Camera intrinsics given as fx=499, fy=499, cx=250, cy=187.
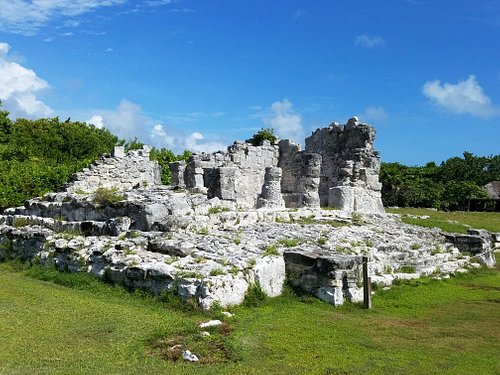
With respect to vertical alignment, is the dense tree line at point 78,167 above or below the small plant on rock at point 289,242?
above

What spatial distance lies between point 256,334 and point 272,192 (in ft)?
43.2

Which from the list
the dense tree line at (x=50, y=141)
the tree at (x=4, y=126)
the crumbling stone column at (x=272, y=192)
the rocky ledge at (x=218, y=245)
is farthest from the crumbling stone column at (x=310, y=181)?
the tree at (x=4, y=126)

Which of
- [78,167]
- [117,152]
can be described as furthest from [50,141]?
[117,152]

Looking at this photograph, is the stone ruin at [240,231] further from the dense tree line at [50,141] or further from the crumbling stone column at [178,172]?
the dense tree line at [50,141]

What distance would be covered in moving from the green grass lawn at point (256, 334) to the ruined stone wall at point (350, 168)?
10350 mm

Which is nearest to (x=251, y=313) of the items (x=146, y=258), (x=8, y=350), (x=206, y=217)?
(x=146, y=258)

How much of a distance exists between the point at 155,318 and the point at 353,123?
1693cm

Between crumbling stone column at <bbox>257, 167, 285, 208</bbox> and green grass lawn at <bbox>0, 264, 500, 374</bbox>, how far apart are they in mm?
9674

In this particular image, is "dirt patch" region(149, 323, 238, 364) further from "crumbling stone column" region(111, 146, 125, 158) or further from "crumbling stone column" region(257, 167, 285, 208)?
"crumbling stone column" region(111, 146, 125, 158)

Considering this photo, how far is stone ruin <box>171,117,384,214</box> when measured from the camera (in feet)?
68.1

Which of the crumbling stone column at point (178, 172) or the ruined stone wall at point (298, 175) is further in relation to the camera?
the crumbling stone column at point (178, 172)

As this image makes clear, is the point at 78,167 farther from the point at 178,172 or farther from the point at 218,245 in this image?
the point at 218,245

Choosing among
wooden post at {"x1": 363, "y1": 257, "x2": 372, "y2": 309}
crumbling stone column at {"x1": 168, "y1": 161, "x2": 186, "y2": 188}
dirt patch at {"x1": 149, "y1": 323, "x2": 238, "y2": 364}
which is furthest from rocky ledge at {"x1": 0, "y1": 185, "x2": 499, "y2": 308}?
crumbling stone column at {"x1": 168, "y1": 161, "x2": 186, "y2": 188}

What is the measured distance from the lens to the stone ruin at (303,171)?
20.8m
